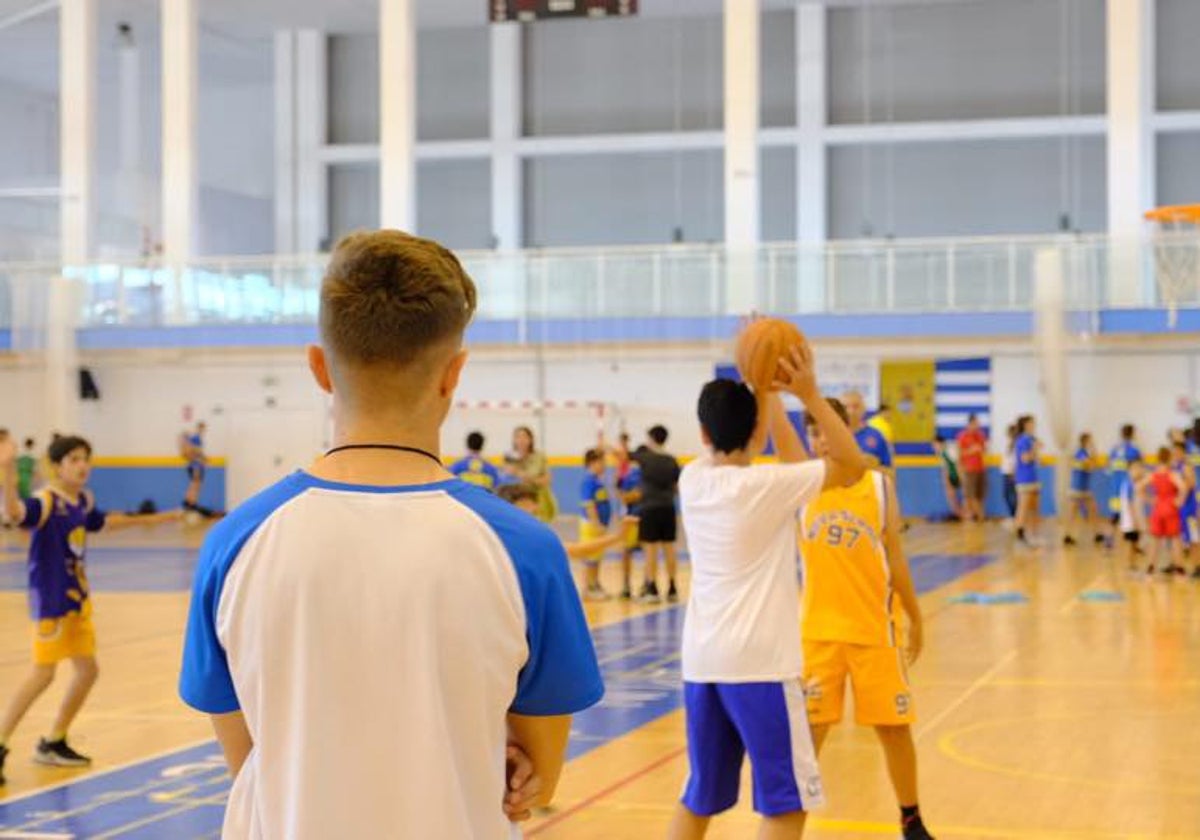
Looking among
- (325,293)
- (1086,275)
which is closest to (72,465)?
(325,293)

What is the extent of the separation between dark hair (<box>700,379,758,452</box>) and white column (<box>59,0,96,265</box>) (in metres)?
28.9

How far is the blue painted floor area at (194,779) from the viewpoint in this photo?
25.0 ft

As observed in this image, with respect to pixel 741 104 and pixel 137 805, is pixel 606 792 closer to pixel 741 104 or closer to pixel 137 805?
pixel 137 805

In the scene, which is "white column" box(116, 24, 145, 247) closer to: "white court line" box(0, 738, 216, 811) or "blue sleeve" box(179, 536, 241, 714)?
"white court line" box(0, 738, 216, 811)

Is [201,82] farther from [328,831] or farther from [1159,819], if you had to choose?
[328,831]

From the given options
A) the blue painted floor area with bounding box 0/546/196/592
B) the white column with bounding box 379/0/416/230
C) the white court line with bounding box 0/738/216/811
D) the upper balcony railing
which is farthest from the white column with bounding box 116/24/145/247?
the white court line with bounding box 0/738/216/811

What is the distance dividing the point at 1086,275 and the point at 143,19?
64.7 ft

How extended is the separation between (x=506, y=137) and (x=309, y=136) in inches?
174

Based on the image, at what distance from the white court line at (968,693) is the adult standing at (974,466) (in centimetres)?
1687

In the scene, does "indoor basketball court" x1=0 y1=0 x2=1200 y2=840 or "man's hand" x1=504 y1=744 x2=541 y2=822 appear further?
"indoor basketball court" x1=0 y1=0 x2=1200 y2=840

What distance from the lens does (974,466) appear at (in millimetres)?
30281

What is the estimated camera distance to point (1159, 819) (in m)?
7.54

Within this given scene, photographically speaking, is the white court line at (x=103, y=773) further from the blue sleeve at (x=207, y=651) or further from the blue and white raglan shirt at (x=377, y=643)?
the blue and white raglan shirt at (x=377, y=643)

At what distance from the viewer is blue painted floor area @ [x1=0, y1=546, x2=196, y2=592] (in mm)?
19859
